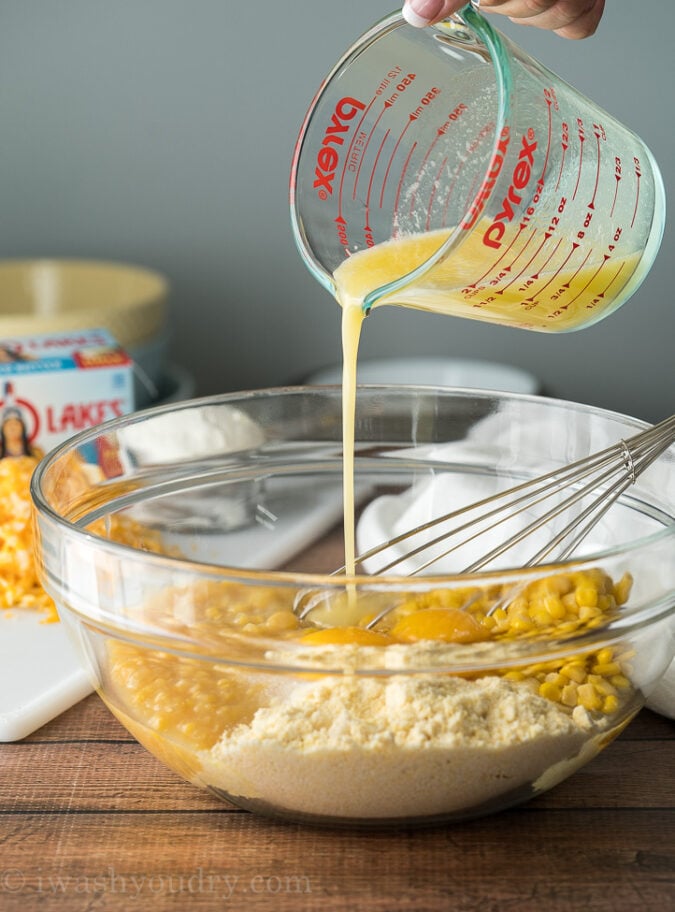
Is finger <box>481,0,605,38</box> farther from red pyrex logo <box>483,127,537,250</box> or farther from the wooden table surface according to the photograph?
the wooden table surface

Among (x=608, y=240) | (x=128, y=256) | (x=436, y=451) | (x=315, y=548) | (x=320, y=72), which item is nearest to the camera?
(x=608, y=240)

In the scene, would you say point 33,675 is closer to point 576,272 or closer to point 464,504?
point 464,504

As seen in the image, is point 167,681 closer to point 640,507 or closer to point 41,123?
point 640,507

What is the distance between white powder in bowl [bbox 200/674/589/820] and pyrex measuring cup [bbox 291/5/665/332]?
10.2 inches

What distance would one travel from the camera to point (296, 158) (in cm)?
81

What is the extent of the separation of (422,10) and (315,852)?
1.79 ft

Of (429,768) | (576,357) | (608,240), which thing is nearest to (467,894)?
(429,768)

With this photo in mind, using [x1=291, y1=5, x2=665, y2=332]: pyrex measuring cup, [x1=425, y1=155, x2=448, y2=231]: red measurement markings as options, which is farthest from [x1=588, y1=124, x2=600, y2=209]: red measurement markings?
[x1=425, y1=155, x2=448, y2=231]: red measurement markings

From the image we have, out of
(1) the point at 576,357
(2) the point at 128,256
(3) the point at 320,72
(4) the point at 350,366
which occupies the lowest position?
(1) the point at 576,357

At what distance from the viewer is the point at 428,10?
2.46 ft

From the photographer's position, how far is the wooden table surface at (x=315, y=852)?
0.62 meters

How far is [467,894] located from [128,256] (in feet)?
4.26

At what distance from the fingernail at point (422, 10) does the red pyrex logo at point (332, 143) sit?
83 mm

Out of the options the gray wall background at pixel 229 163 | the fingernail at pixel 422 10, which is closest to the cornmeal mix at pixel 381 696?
the fingernail at pixel 422 10
